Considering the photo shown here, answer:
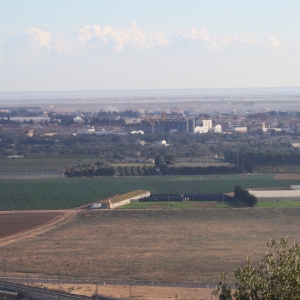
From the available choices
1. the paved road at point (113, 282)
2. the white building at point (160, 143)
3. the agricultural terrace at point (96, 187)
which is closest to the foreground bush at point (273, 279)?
the paved road at point (113, 282)

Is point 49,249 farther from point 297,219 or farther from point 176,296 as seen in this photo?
point 297,219

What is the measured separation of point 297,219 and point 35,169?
1339 centimetres

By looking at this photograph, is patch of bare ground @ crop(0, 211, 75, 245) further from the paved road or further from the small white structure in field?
the paved road

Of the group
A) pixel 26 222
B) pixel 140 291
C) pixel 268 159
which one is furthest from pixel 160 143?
pixel 140 291

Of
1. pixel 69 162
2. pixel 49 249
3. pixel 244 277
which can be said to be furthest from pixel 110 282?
pixel 69 162

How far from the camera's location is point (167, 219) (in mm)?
18453

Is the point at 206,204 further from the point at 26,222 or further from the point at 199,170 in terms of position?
the point at 199,170

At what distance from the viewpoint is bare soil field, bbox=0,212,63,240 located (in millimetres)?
17219

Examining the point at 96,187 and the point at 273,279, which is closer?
the point at 273,279

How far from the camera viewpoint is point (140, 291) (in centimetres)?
1191

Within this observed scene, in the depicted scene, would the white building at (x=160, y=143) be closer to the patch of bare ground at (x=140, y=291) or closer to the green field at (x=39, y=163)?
the green field at (x=39, y=163)

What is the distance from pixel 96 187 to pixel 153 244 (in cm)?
830

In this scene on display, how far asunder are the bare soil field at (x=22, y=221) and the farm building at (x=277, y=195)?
5.83 metres

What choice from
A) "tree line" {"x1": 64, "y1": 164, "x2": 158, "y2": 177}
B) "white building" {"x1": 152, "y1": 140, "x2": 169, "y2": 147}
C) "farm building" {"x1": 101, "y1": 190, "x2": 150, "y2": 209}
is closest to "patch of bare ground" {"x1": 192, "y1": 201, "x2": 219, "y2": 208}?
"farm building" {"x1": 101, "y1": 190, "x2": 150, "y2": 209}
